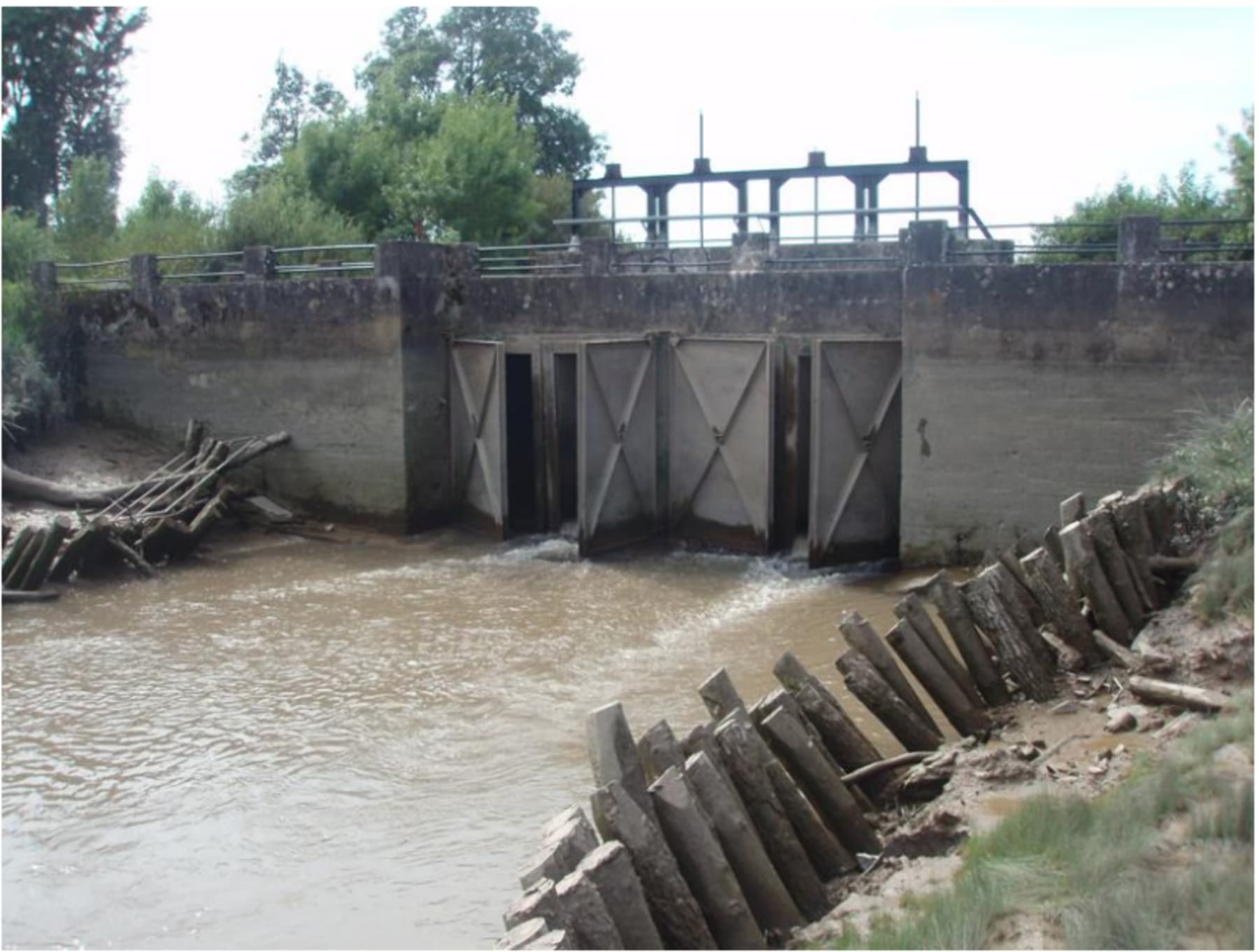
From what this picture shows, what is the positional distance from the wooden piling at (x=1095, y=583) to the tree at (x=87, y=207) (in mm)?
24307

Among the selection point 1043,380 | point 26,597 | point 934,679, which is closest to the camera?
point 934,679

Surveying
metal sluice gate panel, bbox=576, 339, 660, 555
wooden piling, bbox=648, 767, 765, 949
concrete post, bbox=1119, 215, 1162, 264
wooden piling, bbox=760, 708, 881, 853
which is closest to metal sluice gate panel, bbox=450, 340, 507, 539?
metal sluice gate panel, bbox=576, 339, 660, 555

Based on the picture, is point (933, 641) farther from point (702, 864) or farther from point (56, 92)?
point (56, 92)

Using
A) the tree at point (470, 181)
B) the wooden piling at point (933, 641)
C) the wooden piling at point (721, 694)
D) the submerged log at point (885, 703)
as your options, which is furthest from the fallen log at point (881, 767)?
the tree at point (470, 181)

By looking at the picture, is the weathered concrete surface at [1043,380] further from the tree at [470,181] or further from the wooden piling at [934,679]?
the tree at [470,181]

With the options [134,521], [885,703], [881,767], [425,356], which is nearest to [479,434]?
[425,356]

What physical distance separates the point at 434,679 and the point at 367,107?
81.4ft

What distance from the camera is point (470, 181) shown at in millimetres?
29125

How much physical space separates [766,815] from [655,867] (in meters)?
0.89

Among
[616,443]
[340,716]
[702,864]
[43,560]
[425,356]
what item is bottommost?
[340,716]

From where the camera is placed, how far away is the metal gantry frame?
83.0 ft

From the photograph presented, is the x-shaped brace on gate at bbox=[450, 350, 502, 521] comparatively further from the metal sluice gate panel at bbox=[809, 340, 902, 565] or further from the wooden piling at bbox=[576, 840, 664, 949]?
the wooden piling at bbox=[576, 840, 664, 949]

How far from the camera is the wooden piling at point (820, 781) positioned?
6.69 metres

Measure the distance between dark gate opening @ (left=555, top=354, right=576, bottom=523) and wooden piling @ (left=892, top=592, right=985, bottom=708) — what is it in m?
9.25
